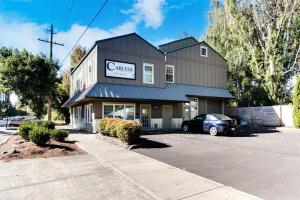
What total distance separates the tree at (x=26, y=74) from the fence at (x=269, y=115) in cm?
1922

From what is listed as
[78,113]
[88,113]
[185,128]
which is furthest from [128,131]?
[78,113]

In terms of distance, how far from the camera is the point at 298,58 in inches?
977

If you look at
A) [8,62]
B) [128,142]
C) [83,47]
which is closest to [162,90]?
[128,142]

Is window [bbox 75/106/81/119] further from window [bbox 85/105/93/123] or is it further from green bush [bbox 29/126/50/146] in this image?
green bush [bbox 29/126/50/146]

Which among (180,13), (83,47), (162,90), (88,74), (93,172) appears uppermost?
(83,47)

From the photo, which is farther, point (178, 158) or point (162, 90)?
point (162, 90)

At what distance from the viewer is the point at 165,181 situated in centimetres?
554

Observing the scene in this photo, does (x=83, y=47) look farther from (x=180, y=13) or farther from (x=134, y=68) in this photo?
(x=180, y=13)

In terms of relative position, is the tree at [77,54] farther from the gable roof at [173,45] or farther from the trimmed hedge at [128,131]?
the trimmed hedge at [128,131]

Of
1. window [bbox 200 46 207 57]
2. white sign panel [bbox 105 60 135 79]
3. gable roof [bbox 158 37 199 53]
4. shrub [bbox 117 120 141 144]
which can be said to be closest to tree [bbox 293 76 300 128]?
window [bbox 200 46 207 57]

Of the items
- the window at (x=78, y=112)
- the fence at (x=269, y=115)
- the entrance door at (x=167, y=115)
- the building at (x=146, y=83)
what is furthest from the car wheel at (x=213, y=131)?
the window at (x=78, y=112)

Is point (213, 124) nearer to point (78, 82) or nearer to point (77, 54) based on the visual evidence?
point (78, 82)

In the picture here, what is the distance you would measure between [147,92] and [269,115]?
12403mm

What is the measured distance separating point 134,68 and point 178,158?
11.2 metres
